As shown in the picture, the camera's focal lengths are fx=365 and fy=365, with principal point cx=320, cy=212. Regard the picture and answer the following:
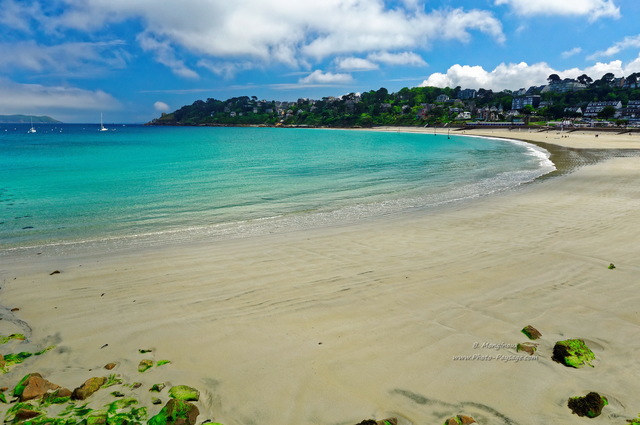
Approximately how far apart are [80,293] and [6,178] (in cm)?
2947

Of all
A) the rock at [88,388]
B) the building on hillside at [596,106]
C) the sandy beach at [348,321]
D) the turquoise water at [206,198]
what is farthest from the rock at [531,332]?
the building on hillside at [596,106]

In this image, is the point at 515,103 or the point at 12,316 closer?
the point at 12,316

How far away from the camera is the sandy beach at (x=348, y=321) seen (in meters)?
4.16

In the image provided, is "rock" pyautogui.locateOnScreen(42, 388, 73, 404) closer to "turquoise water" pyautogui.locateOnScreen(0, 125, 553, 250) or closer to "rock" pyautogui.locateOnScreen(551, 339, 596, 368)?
"rock" pyautogui.locateOnScreen(551, 339, 596, 368)

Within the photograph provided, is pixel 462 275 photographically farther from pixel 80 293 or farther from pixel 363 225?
pixel 80 293

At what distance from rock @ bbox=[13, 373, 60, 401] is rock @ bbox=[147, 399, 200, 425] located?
1.53 meters

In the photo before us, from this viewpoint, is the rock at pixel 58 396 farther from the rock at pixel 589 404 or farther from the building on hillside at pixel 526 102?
the building on hillside at pixel 526 102

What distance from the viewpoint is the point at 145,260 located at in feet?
30.5

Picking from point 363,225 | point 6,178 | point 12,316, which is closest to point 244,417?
point 12,316

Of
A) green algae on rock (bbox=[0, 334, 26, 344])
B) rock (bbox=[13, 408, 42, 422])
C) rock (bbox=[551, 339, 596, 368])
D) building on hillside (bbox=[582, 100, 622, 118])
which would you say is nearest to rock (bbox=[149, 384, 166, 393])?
rock (bbox=[13, 408, 42, 422])

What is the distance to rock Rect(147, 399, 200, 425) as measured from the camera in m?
3.73

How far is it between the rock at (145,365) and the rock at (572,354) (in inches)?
208

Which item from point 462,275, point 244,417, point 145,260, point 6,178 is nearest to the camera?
point 244,417

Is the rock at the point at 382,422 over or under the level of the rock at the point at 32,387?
under
